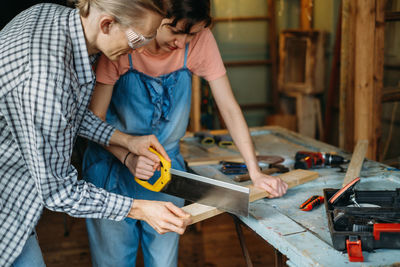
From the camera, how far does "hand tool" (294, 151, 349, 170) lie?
2355mm

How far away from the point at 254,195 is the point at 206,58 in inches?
26.6

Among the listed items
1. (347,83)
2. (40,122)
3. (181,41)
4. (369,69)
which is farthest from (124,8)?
(347,83)

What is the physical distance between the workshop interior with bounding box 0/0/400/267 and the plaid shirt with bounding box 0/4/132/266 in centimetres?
47

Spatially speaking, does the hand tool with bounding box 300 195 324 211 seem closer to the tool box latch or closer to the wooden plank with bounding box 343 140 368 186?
the wooden plank with bounding box 343 140 368 186

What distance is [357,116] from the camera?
3180 millimetres

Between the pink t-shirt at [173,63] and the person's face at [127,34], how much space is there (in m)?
0.44

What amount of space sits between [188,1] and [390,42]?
2.31 meters

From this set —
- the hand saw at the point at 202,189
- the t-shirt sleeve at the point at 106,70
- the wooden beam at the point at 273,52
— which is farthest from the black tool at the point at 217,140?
the wooden beam at the point at 273,52

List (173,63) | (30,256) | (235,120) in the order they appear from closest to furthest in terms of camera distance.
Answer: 1. (30,256)
2. (173,63)
3. (235,120)

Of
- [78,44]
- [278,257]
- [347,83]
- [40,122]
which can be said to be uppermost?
[78,44]

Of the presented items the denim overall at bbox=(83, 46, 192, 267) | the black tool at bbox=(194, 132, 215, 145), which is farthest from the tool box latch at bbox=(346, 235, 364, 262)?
the black tool at bbox=(194, 132, 215, 145)

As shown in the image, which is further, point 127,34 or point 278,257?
point 278,257

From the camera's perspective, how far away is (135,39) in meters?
1.37

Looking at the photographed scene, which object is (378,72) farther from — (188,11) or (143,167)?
(143,167)
